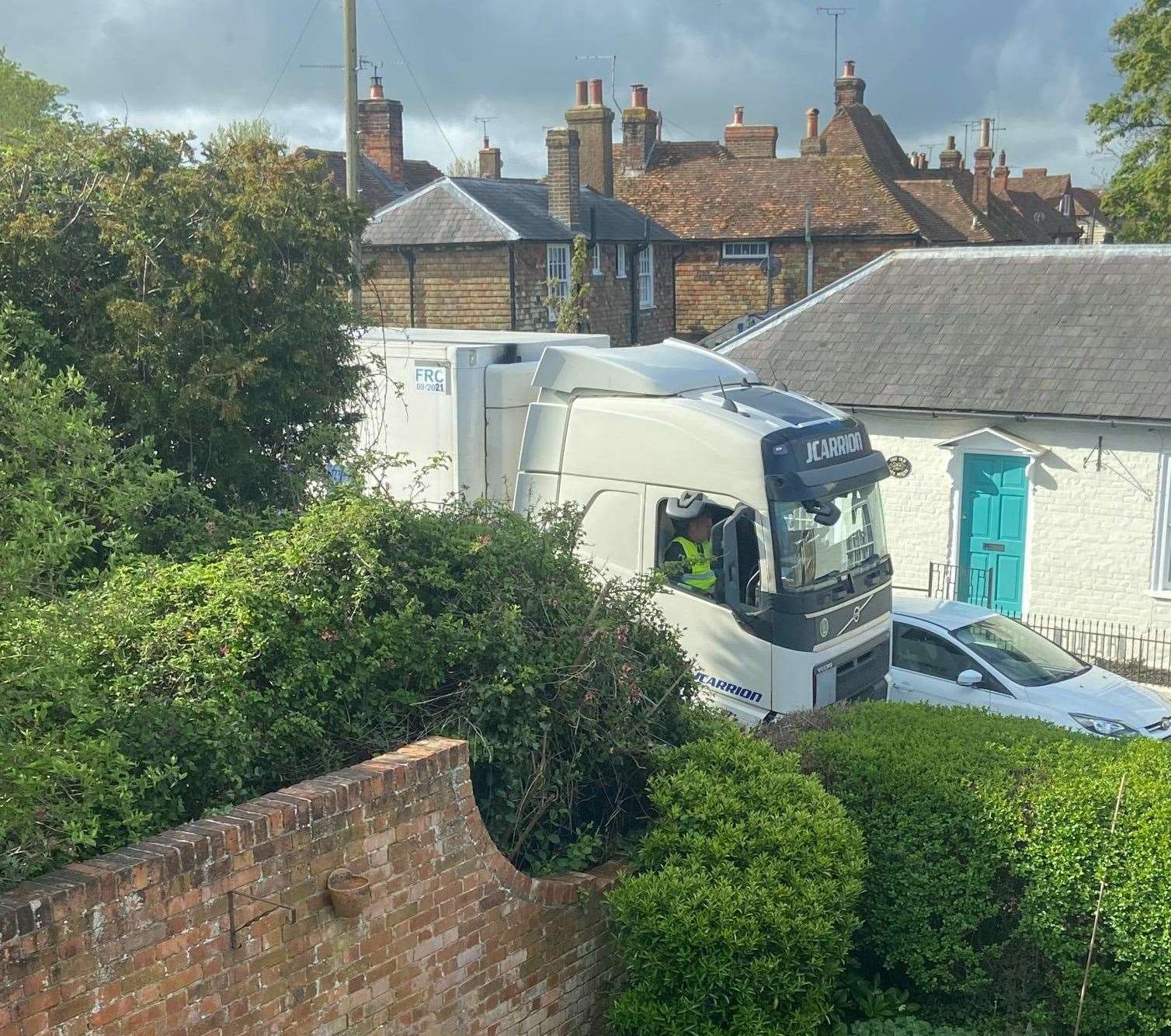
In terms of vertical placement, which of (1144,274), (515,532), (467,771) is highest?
(1144,274)

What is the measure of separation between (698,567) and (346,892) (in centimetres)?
529

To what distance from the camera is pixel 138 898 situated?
483cm

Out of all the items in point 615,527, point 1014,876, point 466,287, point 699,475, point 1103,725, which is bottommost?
point 1103,725

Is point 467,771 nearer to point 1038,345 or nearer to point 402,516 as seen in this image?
point 402,516

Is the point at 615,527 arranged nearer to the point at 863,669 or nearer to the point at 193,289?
the point at 863,669

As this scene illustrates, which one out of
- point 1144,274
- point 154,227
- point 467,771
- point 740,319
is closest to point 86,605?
point 467,771

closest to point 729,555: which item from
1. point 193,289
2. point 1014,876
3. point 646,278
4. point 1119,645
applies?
point 1014,876

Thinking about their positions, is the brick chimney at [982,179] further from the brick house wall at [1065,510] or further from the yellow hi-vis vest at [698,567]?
the yellow hi-vis vest at [698,567]

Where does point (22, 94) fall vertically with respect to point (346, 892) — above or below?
above

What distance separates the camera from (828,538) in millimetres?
10453

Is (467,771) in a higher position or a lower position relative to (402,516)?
lower

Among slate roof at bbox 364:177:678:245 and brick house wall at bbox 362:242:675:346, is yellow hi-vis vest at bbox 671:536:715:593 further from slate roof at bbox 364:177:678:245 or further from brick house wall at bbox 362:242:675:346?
slate roof at bbox 364:177:678:245

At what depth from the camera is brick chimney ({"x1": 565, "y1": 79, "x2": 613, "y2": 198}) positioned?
1377 inches

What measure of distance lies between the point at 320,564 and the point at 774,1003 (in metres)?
3.16
